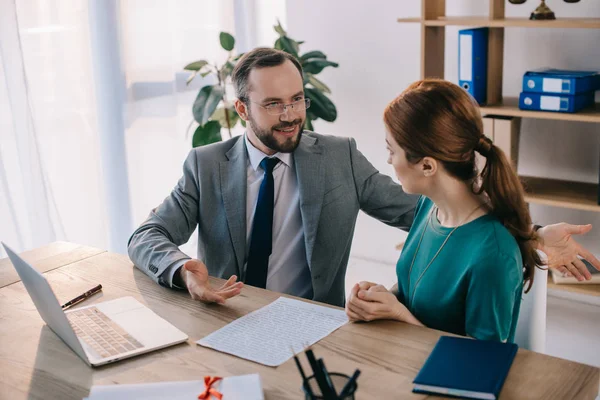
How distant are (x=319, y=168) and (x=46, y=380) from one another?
1.05 metres


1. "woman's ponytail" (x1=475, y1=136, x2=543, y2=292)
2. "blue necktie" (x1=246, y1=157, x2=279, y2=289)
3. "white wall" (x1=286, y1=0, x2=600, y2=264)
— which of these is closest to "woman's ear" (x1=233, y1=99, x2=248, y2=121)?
"blue necktie" (x1=246, y1=157, x2=279, y2=289)

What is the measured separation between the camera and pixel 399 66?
3.81 m

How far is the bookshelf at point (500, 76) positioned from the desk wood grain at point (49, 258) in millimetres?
1823

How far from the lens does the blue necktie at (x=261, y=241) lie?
2201 mm

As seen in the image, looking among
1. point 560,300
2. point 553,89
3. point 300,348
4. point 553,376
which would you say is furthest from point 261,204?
point 560,300

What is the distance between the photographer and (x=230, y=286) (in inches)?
71.0

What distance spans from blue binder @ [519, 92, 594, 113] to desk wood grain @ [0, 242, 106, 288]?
1.92m

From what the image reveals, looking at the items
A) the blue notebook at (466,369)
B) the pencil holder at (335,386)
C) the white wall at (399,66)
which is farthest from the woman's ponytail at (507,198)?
the white wall at (399,66)

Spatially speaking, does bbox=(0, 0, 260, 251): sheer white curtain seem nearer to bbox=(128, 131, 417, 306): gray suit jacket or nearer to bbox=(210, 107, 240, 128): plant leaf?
bbox=(210, 107, 240, 128): plant leaf

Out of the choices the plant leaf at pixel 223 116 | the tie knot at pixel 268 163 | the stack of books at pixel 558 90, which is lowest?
the plant leaf at pixel 223 116

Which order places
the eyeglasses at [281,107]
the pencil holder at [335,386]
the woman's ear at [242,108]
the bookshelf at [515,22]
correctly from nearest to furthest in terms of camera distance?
the pencil holder at [335,386]
the eyeglasses at [281,107]
the woman's ear at [242,108]
the bookshelf at [515,22]

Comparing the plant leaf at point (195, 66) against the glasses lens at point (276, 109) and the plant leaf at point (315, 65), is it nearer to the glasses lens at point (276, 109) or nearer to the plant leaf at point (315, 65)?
the plant leaf at point (315, 65)

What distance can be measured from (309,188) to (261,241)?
0.70 feet

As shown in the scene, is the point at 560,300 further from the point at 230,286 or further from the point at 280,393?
the point at 280,393
